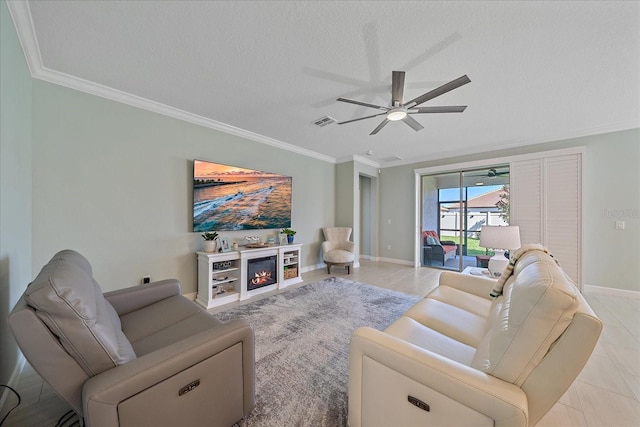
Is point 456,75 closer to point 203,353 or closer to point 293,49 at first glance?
point 293,49

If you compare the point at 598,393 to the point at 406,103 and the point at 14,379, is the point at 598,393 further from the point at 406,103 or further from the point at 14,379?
the point at 14,379

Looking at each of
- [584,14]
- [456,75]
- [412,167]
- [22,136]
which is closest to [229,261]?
[22,136]

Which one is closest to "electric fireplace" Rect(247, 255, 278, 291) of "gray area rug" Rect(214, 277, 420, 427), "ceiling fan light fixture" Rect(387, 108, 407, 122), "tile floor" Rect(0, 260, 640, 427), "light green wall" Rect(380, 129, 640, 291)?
"gray area rug" Rect(214, 277, 420, 427)

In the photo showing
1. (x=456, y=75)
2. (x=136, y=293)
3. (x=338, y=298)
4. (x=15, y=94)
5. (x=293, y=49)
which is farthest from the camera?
(x=338, y=298)

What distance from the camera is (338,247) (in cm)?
494

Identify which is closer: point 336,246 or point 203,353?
point 203,353

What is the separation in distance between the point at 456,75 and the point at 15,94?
3.69 metres

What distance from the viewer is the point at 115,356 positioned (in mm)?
945

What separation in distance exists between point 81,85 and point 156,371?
121 inches

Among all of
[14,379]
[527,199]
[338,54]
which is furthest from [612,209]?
[14,379]

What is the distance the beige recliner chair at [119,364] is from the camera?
823 millimetres

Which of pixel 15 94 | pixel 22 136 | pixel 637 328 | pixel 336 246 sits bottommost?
pixel 637 328

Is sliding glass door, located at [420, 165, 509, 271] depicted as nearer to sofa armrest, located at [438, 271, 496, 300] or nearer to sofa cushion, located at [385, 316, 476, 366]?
sofa armrest, located at [438, 271, 496, 300]

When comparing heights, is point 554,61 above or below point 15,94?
above
